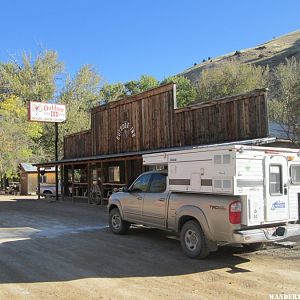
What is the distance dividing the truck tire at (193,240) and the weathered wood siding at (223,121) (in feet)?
26.7

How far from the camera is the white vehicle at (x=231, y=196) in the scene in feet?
28.1

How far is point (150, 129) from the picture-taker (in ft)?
74.0

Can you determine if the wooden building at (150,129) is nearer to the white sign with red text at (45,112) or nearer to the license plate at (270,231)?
the white sign with red text at (45,112)

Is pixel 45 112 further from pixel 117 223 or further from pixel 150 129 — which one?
pixel 117 223

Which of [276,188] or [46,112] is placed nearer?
[276,188]

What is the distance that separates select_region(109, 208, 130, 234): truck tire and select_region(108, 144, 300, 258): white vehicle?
7.86ft

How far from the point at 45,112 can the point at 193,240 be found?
24.1 meters

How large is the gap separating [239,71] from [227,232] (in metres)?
45.9

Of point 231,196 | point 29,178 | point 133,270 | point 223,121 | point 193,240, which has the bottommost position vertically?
point 133,270

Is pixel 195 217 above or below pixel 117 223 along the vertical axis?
above

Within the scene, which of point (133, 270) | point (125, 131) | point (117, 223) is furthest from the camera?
point (125, 131)

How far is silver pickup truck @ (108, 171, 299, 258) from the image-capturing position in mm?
8547

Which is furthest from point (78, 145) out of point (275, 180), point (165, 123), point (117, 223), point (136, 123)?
point (275, 180)

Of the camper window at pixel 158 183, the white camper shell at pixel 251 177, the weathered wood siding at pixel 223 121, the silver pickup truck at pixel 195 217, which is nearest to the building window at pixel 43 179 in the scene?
the weathered wood siding at pixel 223 121
